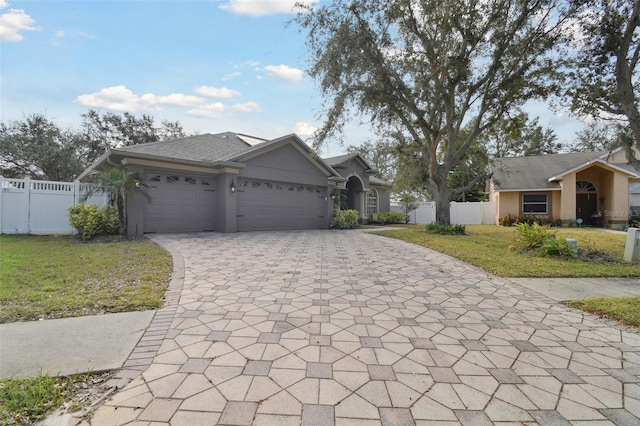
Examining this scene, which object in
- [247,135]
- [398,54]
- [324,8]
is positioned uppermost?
[324,8]

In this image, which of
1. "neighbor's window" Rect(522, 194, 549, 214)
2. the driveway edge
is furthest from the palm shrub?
"neighbor's window" Rect(522, 194, 549, 214)

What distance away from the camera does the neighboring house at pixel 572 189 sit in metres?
17.5

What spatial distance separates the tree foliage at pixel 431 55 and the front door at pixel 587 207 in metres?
11.8

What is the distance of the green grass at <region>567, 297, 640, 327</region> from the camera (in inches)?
144

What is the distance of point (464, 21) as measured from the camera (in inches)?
425

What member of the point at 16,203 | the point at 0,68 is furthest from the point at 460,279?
the point at 16,203

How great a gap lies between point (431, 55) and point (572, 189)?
13.6 m

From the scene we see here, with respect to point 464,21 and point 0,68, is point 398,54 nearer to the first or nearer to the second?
point 464,21

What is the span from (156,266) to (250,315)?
11.0ft

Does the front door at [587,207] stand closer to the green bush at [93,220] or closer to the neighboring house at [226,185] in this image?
the neighboring house at [226,185]

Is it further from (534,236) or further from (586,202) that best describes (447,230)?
(586,202)

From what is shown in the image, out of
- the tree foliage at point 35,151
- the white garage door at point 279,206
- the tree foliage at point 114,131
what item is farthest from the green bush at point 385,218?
the tree foliage at point 35,151

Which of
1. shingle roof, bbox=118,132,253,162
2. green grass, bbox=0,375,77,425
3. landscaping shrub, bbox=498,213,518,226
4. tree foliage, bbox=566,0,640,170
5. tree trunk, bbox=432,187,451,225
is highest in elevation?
tree foliage, bbox=566,0,640,170

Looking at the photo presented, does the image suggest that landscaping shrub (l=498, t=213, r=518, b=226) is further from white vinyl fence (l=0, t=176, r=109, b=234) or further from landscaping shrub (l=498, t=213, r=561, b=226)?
white vinyl fence (l=0, t=176, r=109, b=234)
